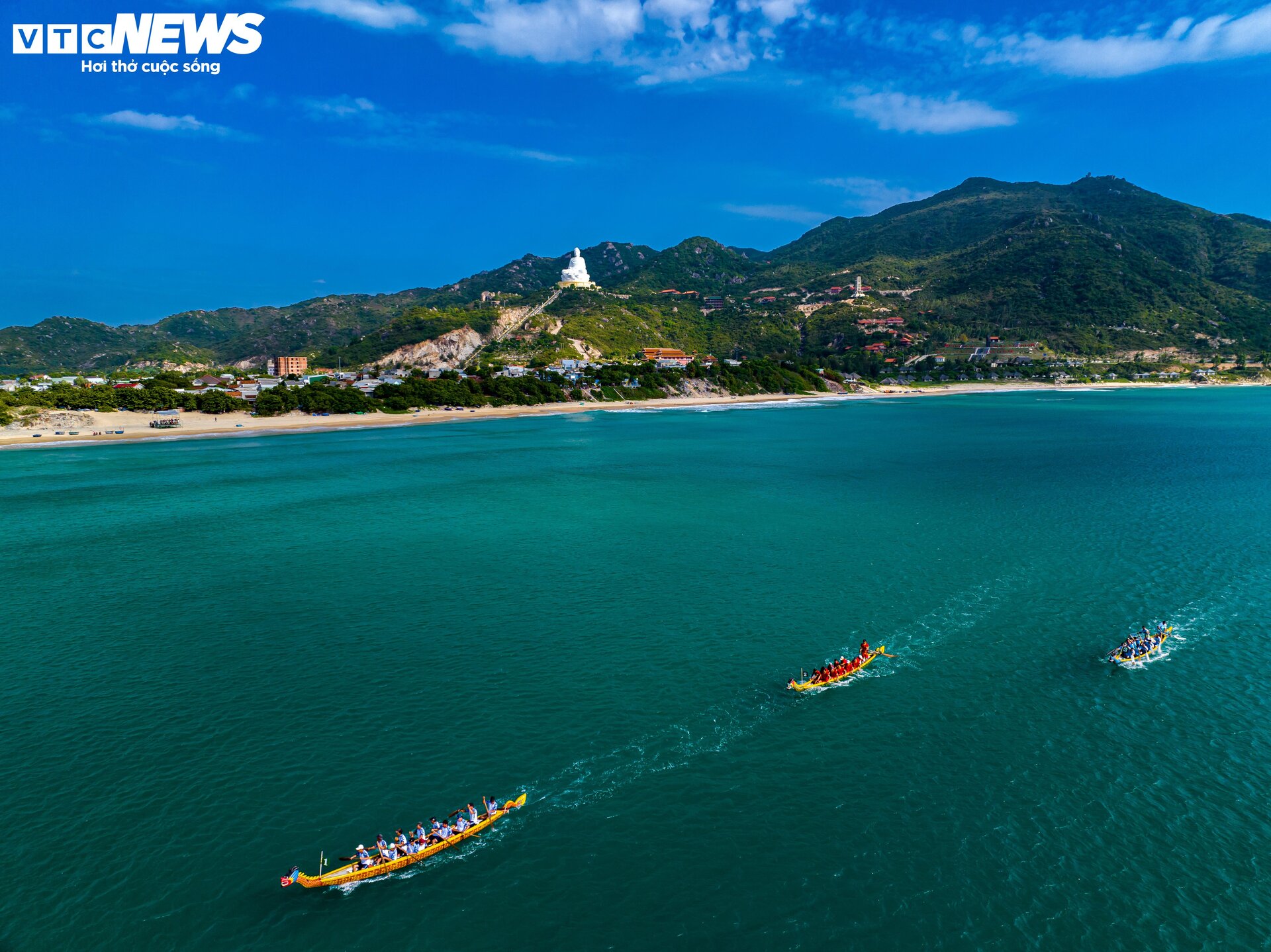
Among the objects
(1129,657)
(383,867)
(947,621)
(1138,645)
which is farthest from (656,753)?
(1138,645)

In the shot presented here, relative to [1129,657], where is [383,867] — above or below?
below

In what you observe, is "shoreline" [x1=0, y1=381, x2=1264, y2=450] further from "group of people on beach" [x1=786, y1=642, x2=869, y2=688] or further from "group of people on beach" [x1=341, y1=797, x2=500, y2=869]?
"group of people on beach" [x1=786, y1=642, x2=869, y2=688]

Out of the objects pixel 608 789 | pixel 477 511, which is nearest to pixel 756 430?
pixel 477 511

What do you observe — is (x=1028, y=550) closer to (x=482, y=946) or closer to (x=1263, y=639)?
(x=1263, y=639)

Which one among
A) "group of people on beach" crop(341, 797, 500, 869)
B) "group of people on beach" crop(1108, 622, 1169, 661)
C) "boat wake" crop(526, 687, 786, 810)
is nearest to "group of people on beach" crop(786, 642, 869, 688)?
"boat wake" crop(526, 687, 786, 810)

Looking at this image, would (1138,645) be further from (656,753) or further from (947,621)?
(656,753)
